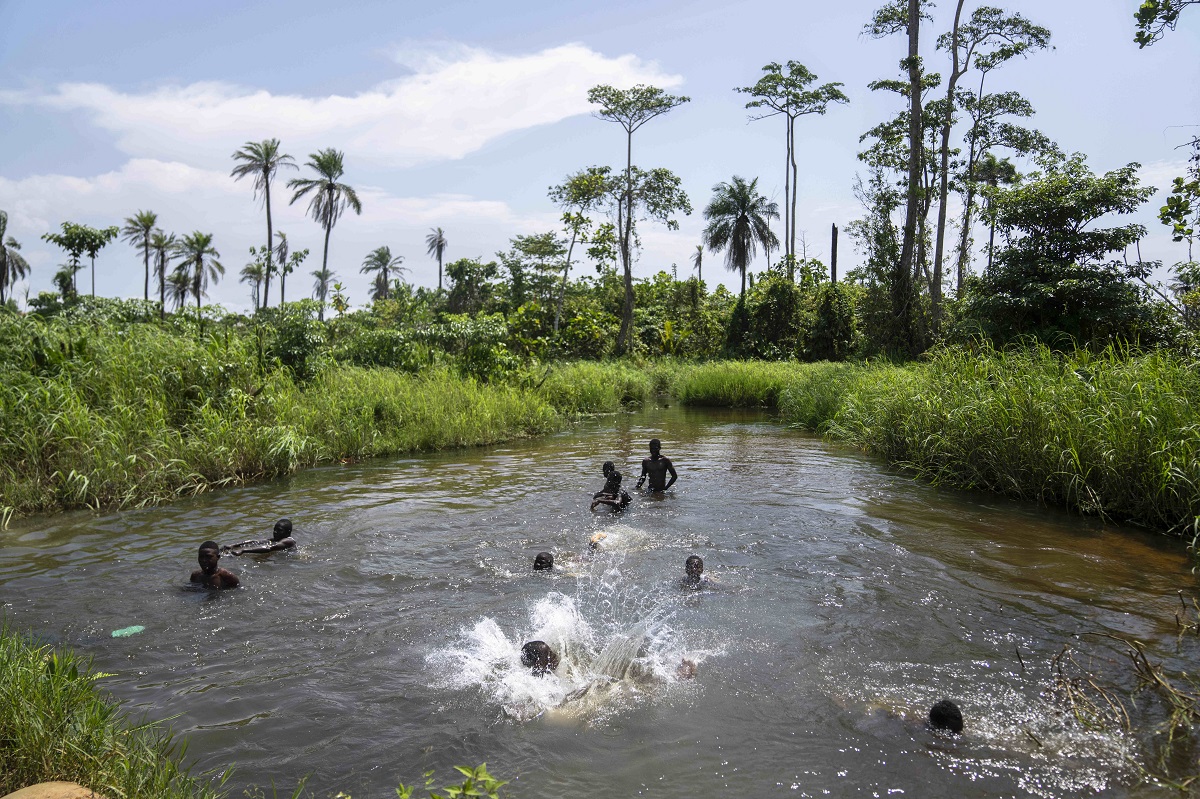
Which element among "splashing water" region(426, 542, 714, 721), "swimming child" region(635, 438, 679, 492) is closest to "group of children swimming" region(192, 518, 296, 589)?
"splashing water" region(426, 542, 714, 721)

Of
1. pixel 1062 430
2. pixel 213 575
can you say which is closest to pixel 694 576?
pixel 213 575

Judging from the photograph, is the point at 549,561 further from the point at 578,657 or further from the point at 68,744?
the point at 68,744

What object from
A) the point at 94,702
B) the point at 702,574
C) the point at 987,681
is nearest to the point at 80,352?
the point at 94,702

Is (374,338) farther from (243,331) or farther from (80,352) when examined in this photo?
(80,352)

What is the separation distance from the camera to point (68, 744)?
2.96 m

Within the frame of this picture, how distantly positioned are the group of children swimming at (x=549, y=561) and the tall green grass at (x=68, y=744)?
78.7 inches

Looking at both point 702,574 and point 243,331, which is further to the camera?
point 243,331

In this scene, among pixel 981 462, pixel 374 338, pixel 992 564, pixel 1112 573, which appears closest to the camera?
pixel 1112 573

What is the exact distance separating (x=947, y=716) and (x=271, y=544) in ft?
20.5

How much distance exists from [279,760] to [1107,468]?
8.32m

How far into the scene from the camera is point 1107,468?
7590 millimetres

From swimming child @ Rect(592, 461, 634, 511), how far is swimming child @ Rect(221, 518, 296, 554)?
3525 mm

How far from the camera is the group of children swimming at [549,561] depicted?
3.88 meters

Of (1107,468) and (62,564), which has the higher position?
(1107,468)
